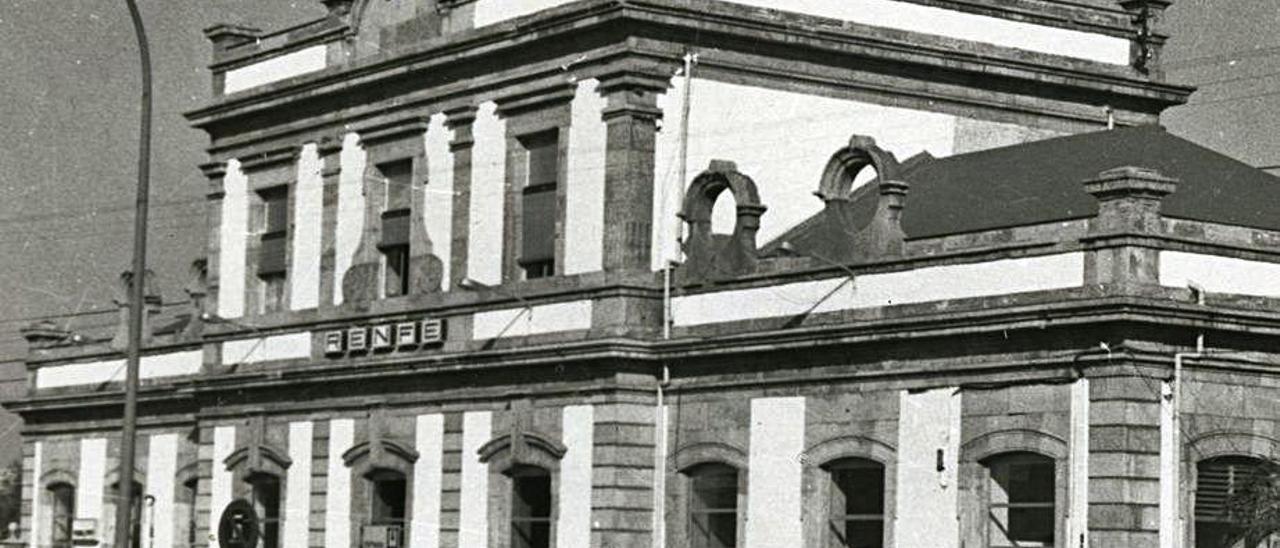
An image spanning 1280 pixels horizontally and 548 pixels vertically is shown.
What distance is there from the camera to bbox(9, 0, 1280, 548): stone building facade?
102 ft

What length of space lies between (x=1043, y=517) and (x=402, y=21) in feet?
47.8

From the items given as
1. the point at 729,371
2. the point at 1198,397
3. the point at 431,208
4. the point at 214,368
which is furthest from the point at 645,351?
the point at 214,368

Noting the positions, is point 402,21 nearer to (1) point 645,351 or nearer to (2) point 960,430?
(1) point 645,351

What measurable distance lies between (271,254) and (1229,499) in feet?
63.0

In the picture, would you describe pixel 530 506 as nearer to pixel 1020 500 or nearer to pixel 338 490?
pixel 338 490

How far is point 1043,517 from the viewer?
31844mm

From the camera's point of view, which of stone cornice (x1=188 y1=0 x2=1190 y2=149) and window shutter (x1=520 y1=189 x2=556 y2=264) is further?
window shutter (x1=520 y1=189 x2=556 y2=264)

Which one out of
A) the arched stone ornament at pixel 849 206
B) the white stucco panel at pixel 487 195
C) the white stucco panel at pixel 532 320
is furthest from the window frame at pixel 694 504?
the white stucco panel at pixel 487 195

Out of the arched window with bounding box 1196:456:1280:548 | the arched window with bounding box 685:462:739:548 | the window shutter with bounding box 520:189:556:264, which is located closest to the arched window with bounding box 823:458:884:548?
the arched window with bounding box 685:462:739:548

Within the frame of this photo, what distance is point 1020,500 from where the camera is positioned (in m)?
32.1

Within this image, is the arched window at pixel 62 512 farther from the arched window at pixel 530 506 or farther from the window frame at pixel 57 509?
the arched window at pixel 530 506

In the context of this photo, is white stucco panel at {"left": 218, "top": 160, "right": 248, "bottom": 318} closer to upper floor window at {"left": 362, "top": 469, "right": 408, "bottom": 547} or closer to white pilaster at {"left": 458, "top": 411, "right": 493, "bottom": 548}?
upper floor window at {"left": 362, "top": 469, "right": 408, "bottom": 547}

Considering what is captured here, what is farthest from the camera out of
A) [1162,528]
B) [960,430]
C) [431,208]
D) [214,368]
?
[214,368]

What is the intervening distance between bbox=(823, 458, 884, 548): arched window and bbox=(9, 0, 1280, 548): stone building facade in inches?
1.6
